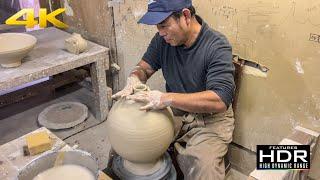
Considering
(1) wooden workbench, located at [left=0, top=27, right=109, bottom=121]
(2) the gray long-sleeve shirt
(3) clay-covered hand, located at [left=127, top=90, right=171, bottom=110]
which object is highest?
(2) the gray long-sleeve shirt

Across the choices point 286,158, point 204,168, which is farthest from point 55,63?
point 286,158

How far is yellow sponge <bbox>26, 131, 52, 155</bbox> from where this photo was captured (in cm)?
149

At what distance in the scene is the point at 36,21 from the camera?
9.54ft

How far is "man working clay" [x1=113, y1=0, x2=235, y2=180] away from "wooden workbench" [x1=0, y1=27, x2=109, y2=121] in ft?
2.12

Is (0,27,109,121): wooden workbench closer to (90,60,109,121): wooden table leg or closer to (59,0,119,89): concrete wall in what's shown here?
(90,60,109,121): wooden table leg

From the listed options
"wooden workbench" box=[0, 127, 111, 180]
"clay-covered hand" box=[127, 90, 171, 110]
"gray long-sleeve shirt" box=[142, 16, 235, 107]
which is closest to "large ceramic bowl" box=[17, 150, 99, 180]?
"wooden workbench" box=[0, 127, 111, 180]

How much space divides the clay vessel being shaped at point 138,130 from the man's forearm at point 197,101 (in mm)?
75

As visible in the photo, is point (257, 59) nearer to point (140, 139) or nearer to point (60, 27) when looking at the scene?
point (140, 139)

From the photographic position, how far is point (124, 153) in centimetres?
151

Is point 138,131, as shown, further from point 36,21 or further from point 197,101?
point 36,21

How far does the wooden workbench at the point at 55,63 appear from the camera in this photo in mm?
2092

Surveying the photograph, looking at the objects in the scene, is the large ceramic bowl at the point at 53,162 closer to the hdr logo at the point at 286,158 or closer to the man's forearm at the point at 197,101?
the man's forearm at the point at 197,101

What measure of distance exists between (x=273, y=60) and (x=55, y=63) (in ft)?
4.76

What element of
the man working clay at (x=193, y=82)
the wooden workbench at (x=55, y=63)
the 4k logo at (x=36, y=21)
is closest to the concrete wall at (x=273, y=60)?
the man working clay at (x=193, y=82)
